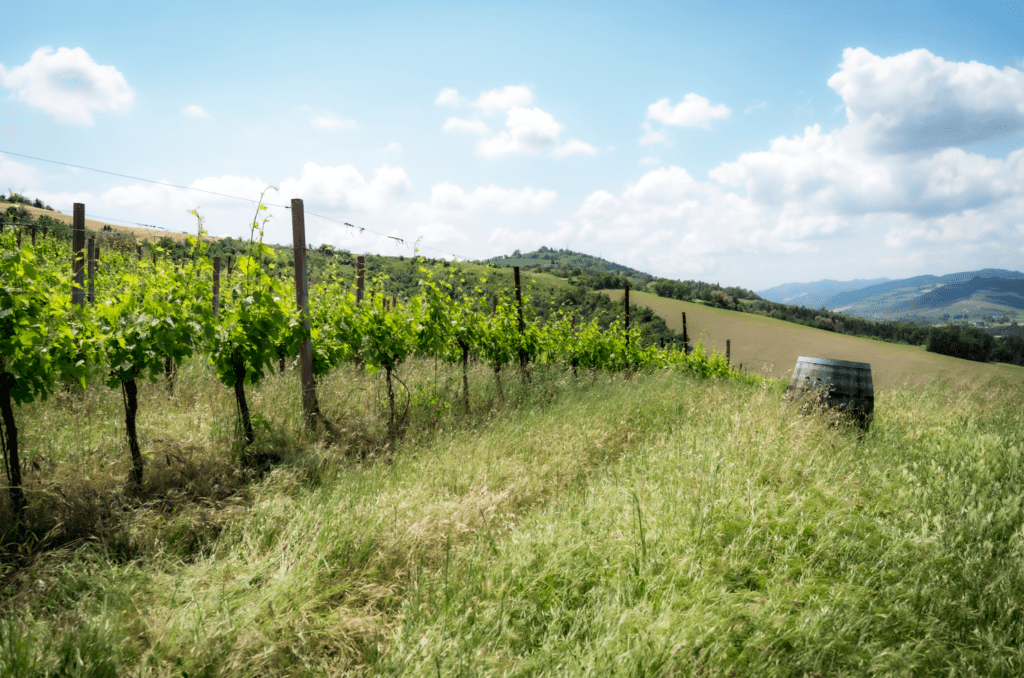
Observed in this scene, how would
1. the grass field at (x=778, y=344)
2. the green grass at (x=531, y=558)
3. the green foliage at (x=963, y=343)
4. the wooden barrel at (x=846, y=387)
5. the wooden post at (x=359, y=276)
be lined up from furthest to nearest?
the green foliage at (x=963, y=343), the grass field at (x=778, y=344), the wooden post at (x=359, y=276), the wooden barrel at (x=846, y=387), the green grass at (x=531, y=558)

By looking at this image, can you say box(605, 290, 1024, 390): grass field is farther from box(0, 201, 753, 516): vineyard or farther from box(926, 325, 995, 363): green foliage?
box(0, 201, 753, 516): vineyard

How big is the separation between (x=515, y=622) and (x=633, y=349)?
1068 cm

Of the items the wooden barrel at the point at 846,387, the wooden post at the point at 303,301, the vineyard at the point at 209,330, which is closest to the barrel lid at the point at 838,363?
the wooden barrel at the point at 846,387

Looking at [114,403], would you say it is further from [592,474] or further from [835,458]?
[835,458]

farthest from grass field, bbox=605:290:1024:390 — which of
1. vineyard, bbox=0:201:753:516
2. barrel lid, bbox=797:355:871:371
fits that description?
vineyard, bbox=0:201:753:516

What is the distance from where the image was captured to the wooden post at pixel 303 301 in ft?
17.3

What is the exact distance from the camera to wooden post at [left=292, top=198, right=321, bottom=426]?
5258mm

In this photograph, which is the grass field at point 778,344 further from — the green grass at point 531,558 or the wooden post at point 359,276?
the green grass at point 531,558

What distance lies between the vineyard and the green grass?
2.13 ft

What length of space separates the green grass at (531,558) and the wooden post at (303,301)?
0.43 metres

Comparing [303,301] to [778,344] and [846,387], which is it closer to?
[846,387]

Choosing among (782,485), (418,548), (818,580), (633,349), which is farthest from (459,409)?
(633,349)

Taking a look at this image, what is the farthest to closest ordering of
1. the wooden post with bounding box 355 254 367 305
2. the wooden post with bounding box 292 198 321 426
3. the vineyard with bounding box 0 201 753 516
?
the wooden post with bounding box 355 254 367 305 < the wooden post with bounding box 292 198 321 426 < the vineyard with bounding box 0 201 753 516

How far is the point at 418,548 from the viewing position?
2.93 metres
